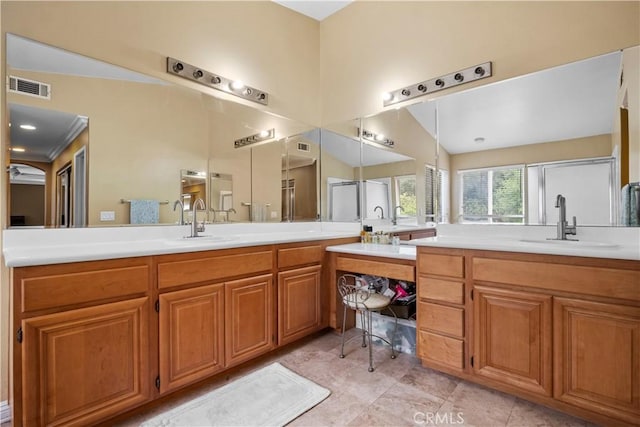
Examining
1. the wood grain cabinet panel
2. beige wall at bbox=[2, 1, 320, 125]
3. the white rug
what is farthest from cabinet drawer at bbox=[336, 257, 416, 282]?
beige wall at bbox=[2, 1, 320, 125]

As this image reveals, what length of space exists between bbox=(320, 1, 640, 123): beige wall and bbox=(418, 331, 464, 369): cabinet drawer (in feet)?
5.97

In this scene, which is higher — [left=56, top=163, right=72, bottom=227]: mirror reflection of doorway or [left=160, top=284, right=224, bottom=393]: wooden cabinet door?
[left=56, top=163, right=72, bottom=227]: mirror reflection of doorway

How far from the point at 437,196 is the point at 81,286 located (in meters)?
2.38

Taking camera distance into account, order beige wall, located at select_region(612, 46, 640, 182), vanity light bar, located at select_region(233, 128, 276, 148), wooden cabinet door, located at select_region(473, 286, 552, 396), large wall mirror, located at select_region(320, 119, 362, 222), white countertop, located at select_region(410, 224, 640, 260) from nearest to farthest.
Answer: white countertop, located at select_region(410, 224, 640, 260) < wooden cabinet door, located at select_region(473, 286, 552, 396) < beige wall, located at select_region(612, 46, 640, 182) < vanity light bar, located at select_region(233, 128, 276, 148) < large wall mirror, located at select_region(320, 119, 362, 222)

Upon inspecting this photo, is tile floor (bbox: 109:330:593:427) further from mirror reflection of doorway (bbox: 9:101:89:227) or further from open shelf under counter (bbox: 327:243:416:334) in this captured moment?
mirror reflection of doorway (bbox: 9:101:89:227)

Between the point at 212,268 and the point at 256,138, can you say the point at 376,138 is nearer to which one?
the point at 256,138

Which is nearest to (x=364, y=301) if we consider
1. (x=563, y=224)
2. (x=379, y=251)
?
(x=379, y=251)

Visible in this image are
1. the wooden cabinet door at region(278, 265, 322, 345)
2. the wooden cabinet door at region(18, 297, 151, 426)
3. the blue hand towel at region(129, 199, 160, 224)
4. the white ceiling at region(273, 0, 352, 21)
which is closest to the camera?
the wooden cabinet door at region(18, 297, 151, 426)

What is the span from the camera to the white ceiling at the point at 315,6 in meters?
2.97

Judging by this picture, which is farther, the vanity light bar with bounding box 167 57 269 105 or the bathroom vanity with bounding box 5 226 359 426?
the vanity light bar with bounding box 167 57 269 105

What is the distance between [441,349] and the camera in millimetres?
1945

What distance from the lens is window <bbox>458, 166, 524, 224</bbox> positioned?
2.12 metres

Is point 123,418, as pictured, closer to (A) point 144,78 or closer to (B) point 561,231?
(A) point 144,78

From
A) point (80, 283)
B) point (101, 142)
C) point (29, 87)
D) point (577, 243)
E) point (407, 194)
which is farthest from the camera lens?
point (407, 194)
